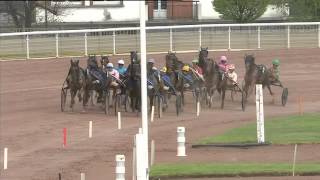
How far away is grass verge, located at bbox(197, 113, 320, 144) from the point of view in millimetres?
19156

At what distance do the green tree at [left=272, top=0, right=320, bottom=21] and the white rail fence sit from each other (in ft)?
15.1

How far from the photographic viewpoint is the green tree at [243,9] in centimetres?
4559

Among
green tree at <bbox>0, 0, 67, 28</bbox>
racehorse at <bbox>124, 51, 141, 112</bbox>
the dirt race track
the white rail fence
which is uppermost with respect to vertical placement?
green tree at <bbox>0, 0, 67, 28</bbox>

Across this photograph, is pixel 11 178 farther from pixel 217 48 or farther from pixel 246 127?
pixel 217 48

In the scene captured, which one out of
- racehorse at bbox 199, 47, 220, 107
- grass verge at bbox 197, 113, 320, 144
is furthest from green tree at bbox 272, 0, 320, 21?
grass verge at bbox 197, 113, 320, 144

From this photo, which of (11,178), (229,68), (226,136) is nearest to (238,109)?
(229,68)

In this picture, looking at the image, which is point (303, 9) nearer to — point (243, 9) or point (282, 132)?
point (243, 9)

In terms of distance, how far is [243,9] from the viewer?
45781mm

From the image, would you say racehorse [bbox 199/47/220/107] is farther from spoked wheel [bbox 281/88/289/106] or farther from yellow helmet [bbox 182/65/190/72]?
spoked wheel [bbox 281/88/289/106]

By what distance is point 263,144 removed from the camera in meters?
18.5

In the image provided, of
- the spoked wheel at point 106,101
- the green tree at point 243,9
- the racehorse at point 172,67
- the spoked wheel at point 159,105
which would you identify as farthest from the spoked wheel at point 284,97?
the green tree at point 243,9

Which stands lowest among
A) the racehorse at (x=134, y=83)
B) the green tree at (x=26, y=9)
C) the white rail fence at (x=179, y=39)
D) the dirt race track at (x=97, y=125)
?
the dirt race track at (x=97, y=125)

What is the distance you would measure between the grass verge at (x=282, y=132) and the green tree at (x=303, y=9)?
1994 cm

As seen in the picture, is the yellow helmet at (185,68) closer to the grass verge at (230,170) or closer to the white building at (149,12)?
the grass verge at (230,170)
